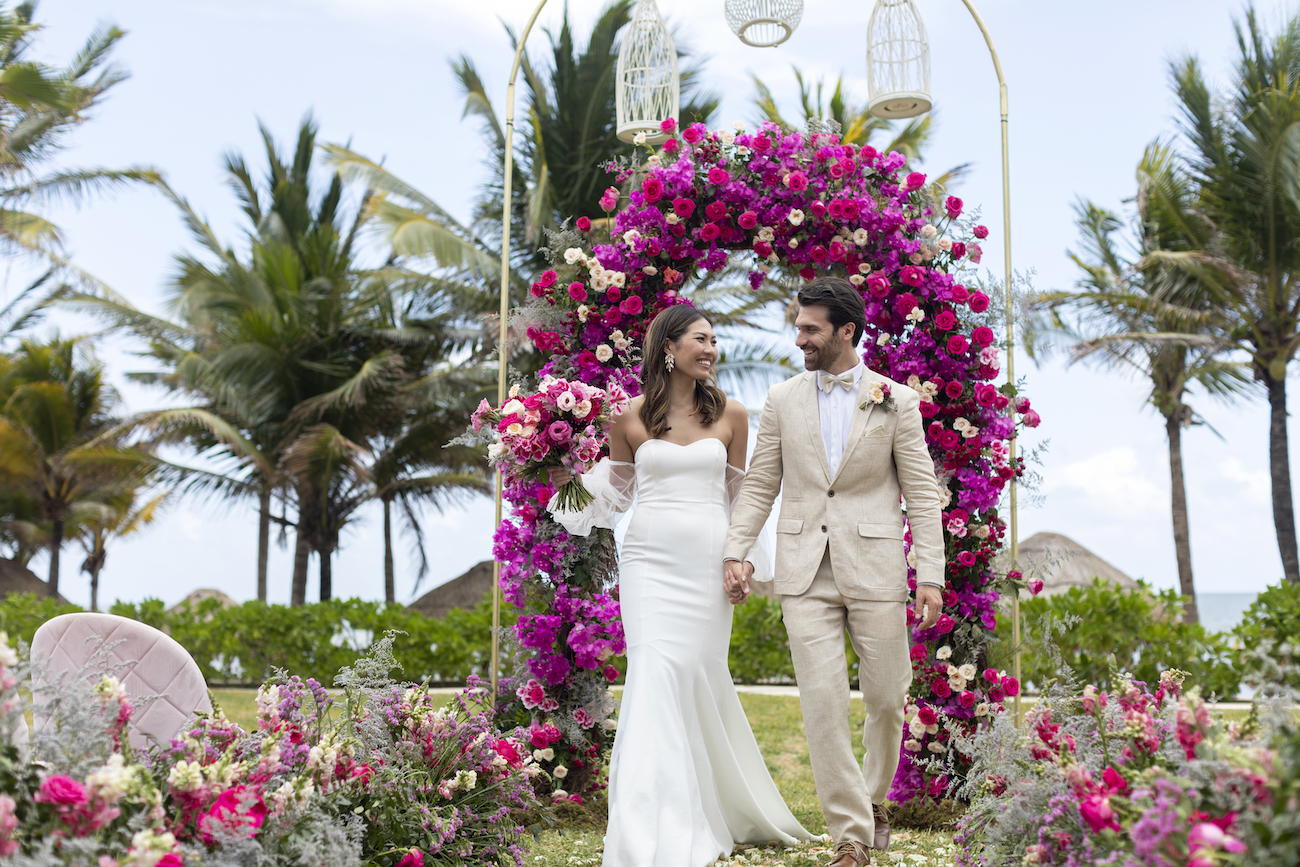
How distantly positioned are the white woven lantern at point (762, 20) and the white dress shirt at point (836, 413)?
2941mm

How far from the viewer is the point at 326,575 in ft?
60.4

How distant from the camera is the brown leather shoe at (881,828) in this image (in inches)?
185

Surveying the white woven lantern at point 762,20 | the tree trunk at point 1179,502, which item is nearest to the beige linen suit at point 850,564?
the white woven lantern at point 762,20

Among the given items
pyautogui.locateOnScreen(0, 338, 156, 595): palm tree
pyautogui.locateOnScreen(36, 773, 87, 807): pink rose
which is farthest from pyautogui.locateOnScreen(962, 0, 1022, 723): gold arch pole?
pyautogui.locateOnScreen(0, 338, 156, 595): palm tree

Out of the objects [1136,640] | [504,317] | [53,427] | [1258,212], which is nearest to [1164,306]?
[1258,212]

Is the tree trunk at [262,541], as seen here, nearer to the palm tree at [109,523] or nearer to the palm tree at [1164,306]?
the palm tree at [109,523]

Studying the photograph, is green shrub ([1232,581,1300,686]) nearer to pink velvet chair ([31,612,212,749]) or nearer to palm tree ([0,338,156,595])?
pink velvet chair ([31,612,212,749])

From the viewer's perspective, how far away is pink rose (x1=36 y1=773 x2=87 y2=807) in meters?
2.22

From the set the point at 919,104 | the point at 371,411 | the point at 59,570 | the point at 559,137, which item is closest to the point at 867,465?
the point at 919,104

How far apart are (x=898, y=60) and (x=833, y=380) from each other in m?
2.63

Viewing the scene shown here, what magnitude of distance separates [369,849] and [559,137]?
14713 mm

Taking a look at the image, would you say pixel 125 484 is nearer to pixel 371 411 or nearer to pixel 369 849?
pixel 371 411

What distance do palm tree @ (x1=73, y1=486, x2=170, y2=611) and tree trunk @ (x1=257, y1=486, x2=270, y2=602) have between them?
2067mm

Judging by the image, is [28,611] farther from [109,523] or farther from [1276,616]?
[1276,616]
